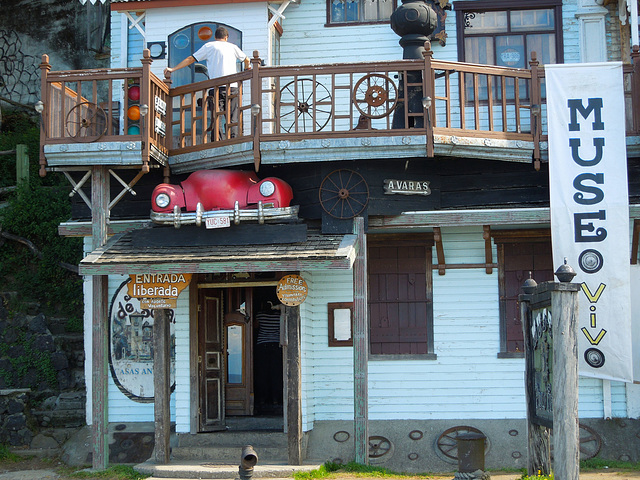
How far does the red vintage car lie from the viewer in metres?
12.8

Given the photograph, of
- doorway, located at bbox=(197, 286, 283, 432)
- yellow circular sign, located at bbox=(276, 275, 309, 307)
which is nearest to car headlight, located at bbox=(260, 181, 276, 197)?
yellow circular sign, located at bbox=(276, 275, 309, 307)

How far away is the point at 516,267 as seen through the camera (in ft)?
47.0

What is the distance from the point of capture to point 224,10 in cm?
1430

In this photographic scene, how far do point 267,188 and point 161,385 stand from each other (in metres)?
3.41

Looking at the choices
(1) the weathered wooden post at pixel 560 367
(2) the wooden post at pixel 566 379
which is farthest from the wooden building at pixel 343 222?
(2) the wooden post at pixel 566 379

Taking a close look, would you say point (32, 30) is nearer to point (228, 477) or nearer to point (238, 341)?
point (238, 341)

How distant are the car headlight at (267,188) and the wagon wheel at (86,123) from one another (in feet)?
8.33

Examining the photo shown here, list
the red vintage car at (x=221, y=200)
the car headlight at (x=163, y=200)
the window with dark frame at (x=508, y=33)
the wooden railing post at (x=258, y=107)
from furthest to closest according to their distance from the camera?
the window with dark frame at (x=508, y=33) → the car headlight at (x=163, y=200) → the red vintage car at (x=221, y=200) → the wooden railing post at (x=258, y=107)

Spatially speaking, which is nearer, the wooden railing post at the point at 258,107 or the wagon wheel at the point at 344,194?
the wooden railing post at the point at 258,107

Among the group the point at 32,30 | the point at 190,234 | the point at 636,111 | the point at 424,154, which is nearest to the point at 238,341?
the point at 190,234

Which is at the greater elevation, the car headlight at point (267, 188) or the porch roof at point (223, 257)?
the car headlight at point (267, 188)

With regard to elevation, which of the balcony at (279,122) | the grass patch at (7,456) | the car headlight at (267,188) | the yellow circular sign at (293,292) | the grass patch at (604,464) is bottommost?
the grass patch at (7,456)

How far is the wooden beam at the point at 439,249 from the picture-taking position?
13.9 metres

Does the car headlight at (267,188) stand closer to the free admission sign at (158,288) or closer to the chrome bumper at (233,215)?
the chrome bumper at (233,215)
